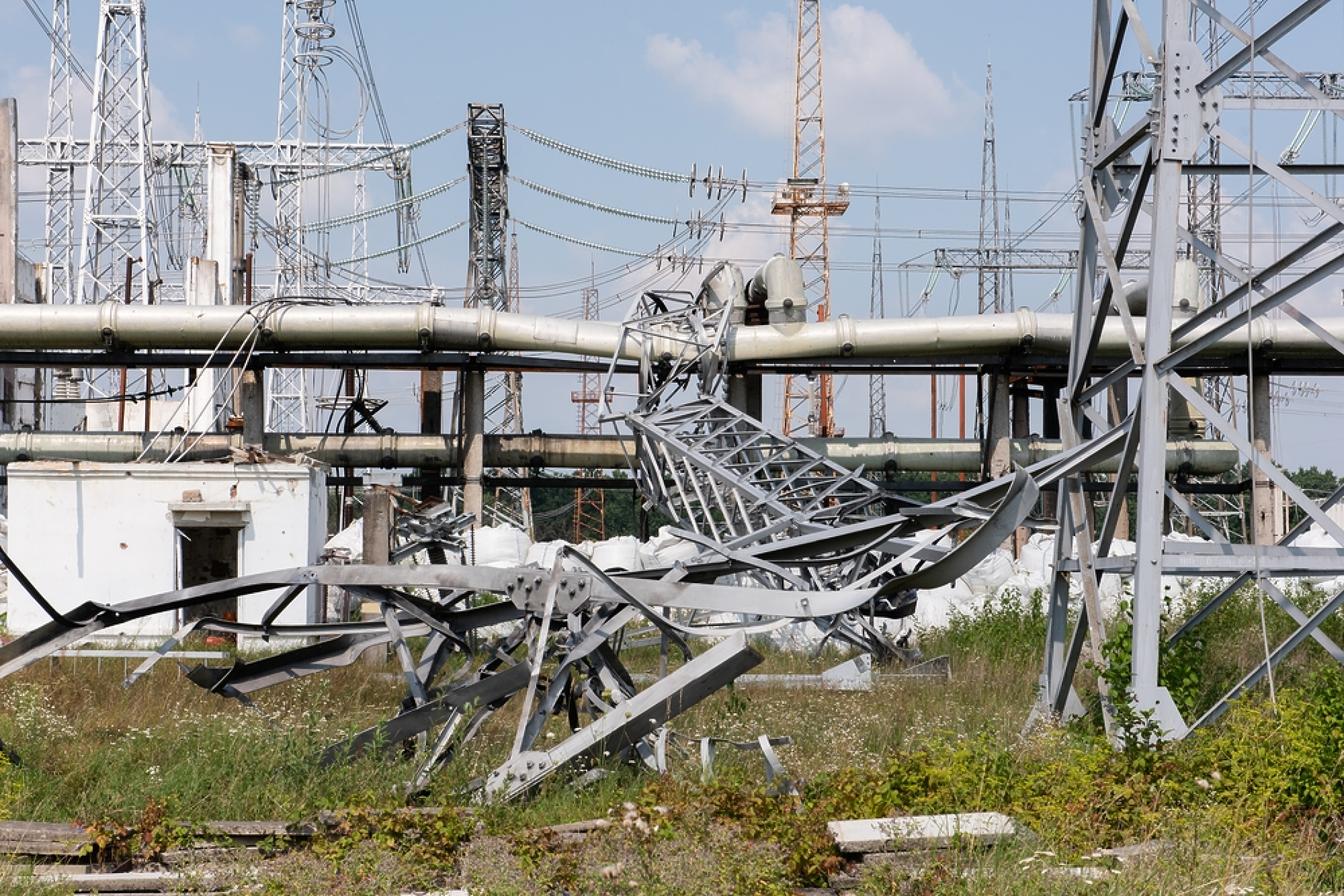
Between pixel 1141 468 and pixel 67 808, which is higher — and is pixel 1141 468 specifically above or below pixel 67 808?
above

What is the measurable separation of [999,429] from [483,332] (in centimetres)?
903

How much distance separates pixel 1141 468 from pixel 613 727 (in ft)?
12.2

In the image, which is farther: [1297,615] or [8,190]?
[8,190]

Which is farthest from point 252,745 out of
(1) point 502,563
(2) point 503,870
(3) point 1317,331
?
(1) point 502,563

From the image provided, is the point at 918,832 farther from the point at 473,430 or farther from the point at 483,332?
the point at 473,430

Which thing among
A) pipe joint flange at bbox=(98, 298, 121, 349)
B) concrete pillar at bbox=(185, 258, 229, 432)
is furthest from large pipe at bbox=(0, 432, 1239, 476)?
concrete pillar at bbox=(185, 258, 229, 432)

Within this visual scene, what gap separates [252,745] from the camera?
27.0 feet

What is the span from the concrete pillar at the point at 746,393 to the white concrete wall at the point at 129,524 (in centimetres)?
763

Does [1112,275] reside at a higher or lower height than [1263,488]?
higher

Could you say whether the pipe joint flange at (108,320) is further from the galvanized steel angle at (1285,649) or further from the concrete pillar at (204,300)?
the galvanized steel angle at (1285,649)

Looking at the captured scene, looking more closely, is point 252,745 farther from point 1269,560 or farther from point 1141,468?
point 1269,560

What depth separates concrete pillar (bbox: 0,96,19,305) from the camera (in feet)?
95.9

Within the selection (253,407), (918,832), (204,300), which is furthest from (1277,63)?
(204,300)

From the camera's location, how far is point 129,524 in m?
17.5
